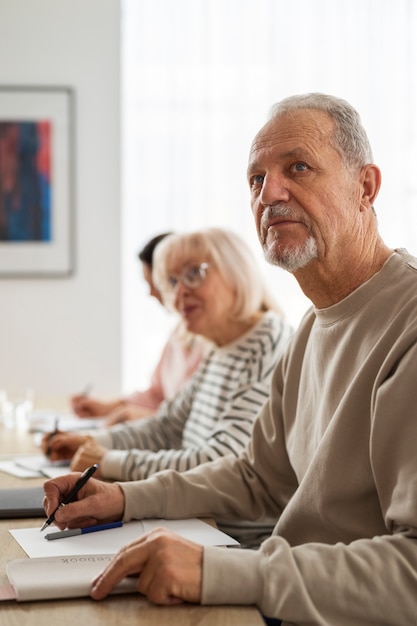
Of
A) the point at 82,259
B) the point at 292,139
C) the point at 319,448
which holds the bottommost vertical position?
the point at 319,448

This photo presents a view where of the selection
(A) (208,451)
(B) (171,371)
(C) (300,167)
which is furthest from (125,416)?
(C) (300,167)

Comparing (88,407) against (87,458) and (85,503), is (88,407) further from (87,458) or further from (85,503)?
(85,503)

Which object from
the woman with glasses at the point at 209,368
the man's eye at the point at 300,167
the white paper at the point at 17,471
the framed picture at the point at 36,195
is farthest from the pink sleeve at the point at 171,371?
the man's eye at the point at 300,167

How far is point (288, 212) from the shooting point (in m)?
1.42

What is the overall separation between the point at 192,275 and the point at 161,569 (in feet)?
4.61

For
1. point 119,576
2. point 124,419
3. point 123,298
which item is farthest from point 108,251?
point 119,576

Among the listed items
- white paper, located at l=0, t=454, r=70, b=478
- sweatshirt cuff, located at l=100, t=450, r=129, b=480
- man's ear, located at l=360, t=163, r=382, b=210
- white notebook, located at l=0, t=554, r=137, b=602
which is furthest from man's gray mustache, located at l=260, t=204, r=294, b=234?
white paper, located at l=0, t=454, r=70, b=478

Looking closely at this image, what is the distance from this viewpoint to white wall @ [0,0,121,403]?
434 cm

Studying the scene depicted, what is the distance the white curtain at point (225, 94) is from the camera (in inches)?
174

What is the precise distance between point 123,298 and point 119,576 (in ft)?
11.1

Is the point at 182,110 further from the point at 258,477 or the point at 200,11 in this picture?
the point at 258,477

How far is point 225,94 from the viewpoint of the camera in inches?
175

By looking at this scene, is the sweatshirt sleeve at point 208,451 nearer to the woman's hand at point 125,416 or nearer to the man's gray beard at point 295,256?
the man's gray beard at point 295,256

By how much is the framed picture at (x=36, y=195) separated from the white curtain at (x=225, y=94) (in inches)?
12.0
